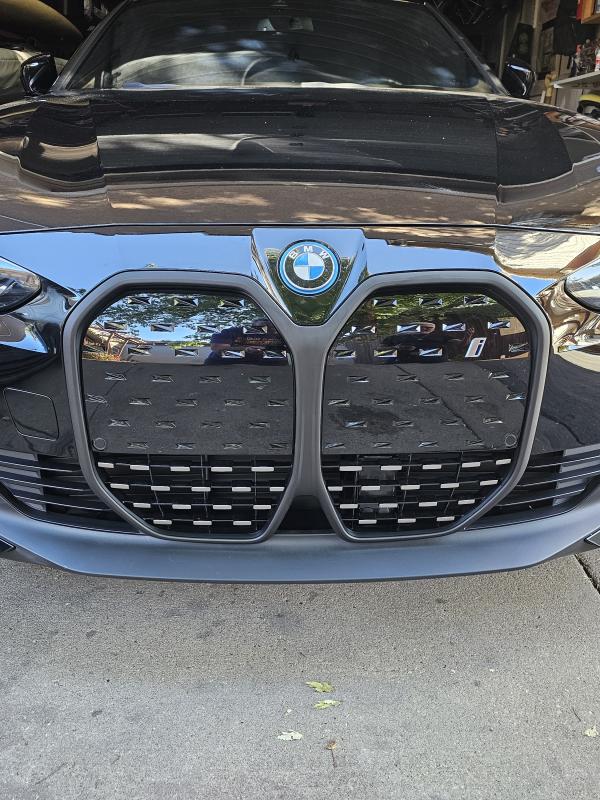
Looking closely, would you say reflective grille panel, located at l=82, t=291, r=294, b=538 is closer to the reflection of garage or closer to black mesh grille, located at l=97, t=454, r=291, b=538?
black mesh grille, located at l=97, t=454, r=291, b=538

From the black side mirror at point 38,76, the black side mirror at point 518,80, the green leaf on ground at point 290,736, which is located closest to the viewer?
the green leaf on ground at point 290,736

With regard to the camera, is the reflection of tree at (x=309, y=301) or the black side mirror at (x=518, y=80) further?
the black side mirror at (x=518, y=80)

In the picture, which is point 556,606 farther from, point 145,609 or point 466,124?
point 466,124

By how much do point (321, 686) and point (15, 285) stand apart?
4.04 ft

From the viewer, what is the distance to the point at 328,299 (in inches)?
53.2

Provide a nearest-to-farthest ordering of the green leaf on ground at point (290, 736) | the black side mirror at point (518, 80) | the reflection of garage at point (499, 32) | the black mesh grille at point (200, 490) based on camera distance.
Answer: the black mesh grille at point (200, 490) < the green leaf on ground at point (290, 736) < the black side mirror at point (518, 80) < the reflection of garage at point (499, 32)

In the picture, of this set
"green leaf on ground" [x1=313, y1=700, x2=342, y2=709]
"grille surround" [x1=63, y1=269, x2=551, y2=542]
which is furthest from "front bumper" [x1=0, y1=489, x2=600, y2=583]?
"green leaf on ground" [x1=313, y1=700, x2=342, y2=709]

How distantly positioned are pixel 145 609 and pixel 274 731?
59 cm

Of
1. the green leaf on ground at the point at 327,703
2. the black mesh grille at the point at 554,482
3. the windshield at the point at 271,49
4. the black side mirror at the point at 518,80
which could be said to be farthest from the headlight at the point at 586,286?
the black side mirror at the point at 518,80

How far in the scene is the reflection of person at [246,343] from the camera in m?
1.36

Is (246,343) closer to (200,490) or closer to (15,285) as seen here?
(200,490)

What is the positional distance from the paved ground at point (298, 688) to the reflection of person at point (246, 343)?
0.91 metres

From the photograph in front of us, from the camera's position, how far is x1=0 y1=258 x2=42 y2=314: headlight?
1.38 m

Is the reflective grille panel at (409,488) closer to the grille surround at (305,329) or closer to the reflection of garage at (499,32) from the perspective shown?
the grille surround at (305,329)
